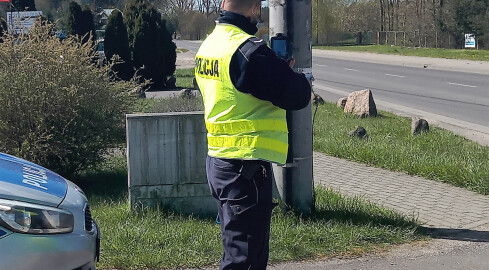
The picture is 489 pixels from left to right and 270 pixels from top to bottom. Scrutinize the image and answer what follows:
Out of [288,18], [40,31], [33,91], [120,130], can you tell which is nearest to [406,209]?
[288,18]

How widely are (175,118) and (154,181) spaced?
63 cm

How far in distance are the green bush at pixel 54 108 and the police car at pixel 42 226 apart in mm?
3299

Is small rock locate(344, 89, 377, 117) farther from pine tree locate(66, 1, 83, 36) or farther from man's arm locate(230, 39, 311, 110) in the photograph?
pine tree locate(66, 1, 83, 36)

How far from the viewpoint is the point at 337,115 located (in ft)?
47.4

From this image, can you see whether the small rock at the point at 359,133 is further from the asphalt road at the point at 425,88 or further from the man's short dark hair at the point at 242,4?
the man's short dark hair at the point at 242,4

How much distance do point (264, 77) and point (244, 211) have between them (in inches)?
27.1

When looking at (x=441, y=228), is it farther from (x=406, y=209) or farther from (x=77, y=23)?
(x=77, y=23)

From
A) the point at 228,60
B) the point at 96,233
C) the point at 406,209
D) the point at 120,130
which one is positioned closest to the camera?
the point at 228,60

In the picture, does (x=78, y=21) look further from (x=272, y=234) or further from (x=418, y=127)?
(x=272, y=234)

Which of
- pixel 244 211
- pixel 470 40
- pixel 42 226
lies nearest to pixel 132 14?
pixel 42 226

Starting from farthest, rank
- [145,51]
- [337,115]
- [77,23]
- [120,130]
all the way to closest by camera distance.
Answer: [77,23]
[145,51]
[337,115]
[120,130]

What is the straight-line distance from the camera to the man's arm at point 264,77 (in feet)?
10.8

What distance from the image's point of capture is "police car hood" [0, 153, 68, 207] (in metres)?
3.71

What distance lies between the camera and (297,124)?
6125 mm
